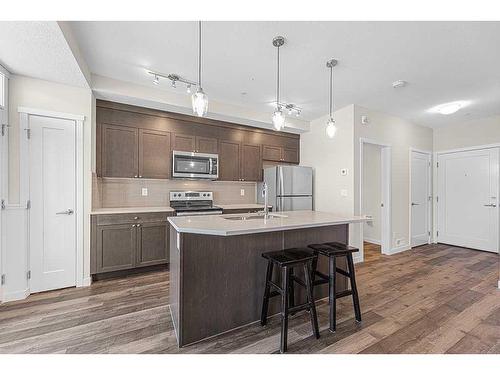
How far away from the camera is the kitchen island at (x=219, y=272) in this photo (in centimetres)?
176

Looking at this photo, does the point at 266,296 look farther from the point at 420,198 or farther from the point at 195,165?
the point at 420,198

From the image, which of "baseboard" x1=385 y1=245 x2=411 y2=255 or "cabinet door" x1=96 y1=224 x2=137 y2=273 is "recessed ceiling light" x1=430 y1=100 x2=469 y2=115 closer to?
"baseboard" x1=385 y1=245 x2=411 y2=255

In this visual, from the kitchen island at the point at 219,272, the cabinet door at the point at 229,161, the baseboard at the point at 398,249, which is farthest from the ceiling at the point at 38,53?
the baseboard at the point at 398,249

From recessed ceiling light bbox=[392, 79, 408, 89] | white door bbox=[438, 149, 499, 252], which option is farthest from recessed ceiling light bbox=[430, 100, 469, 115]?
white door bbox=[438, 149, 499, 252]

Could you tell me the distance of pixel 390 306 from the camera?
238 centimetres

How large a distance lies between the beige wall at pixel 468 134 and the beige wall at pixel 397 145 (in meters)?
0.63

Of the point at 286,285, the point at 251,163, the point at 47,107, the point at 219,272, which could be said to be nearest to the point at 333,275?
the point at 286,285

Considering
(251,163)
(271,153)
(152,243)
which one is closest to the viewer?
Answer: (152,243)

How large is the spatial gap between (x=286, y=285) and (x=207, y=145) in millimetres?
2794

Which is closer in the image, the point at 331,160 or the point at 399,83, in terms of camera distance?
the point at 399,83

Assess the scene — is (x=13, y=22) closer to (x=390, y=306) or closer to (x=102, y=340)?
(x=102, y=340)

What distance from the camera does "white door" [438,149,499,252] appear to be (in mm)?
4355

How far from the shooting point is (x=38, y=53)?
6.78 ft
